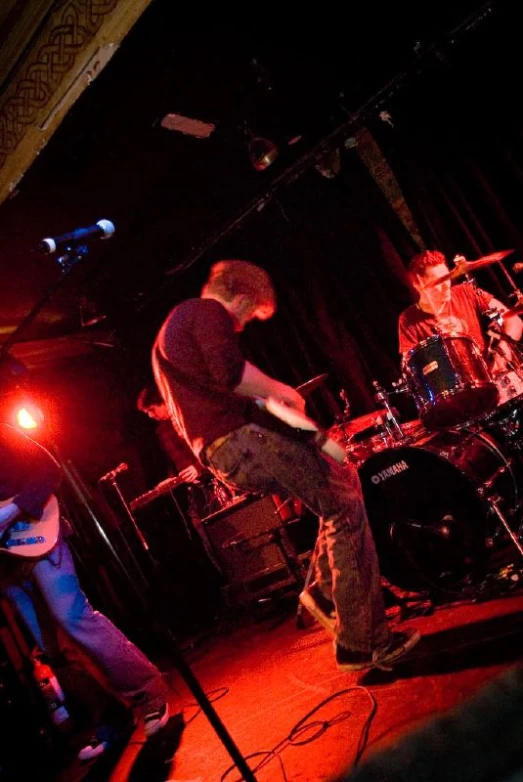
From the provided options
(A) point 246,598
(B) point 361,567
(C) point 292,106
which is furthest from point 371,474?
(C) point 292,106

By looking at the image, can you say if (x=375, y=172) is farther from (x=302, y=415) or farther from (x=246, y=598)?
(x=246, y=598)

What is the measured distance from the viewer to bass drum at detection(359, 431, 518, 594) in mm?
2859

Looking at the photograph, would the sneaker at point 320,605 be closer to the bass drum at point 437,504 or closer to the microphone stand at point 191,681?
the bass drum at point 437,504

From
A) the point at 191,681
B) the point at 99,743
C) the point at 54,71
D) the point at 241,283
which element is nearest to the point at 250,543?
the point at 99,743

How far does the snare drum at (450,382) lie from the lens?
2924mm

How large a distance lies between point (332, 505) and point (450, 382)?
3.61 ft

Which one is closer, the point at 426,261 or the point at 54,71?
the point at 54,71

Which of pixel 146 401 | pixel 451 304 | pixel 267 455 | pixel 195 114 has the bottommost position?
pixel 267 455

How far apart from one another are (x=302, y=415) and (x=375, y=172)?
3887 millimetres

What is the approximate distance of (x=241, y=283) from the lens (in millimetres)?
2621

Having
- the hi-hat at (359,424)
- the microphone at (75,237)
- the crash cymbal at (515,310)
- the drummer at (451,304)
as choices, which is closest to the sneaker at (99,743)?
the hi-hat at (359,424)

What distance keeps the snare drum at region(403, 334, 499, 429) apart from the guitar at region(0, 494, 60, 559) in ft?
7.76

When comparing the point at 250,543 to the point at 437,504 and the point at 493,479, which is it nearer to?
the point at 437,504

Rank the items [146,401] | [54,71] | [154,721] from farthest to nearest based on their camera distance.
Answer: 1. [146,401]
2. [54,71]
3. [154,721]
